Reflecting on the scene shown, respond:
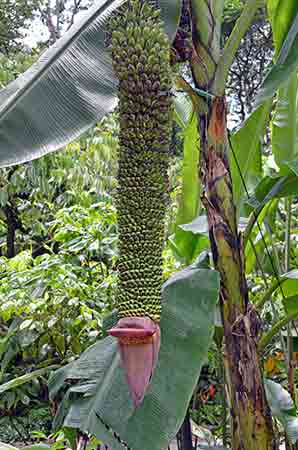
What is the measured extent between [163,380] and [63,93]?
20.4 inches

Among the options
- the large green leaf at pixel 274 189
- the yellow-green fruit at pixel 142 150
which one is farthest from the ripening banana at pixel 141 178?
the large green leaf at pixel 274 189

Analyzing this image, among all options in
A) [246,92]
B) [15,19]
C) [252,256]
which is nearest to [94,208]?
[252,256]

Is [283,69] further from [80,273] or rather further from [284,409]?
[80,273]

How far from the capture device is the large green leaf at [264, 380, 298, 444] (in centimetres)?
129

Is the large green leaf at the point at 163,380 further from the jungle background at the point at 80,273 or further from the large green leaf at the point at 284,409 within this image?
the large green leaf at the point at 284,409

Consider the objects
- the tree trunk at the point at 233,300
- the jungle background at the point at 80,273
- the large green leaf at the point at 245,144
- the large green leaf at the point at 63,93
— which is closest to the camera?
the large green leaf at the point at 63,93

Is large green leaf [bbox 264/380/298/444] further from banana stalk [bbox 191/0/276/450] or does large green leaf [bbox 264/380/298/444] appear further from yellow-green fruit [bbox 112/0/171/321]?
yellow-green fruit [bbox 112/0/171/321]

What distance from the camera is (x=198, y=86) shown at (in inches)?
45.2

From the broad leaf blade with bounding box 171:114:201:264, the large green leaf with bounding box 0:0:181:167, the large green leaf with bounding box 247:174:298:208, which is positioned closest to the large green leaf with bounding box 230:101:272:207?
the large green leaf with bounding box 247:174:298:208

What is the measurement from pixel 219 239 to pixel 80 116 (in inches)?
13.9

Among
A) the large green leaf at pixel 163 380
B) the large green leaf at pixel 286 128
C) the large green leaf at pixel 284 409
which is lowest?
the large green leaf at pixel 284 409

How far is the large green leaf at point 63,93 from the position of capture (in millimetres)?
951

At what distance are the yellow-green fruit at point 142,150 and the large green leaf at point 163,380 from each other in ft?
0.91

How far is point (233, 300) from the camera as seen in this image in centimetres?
111
